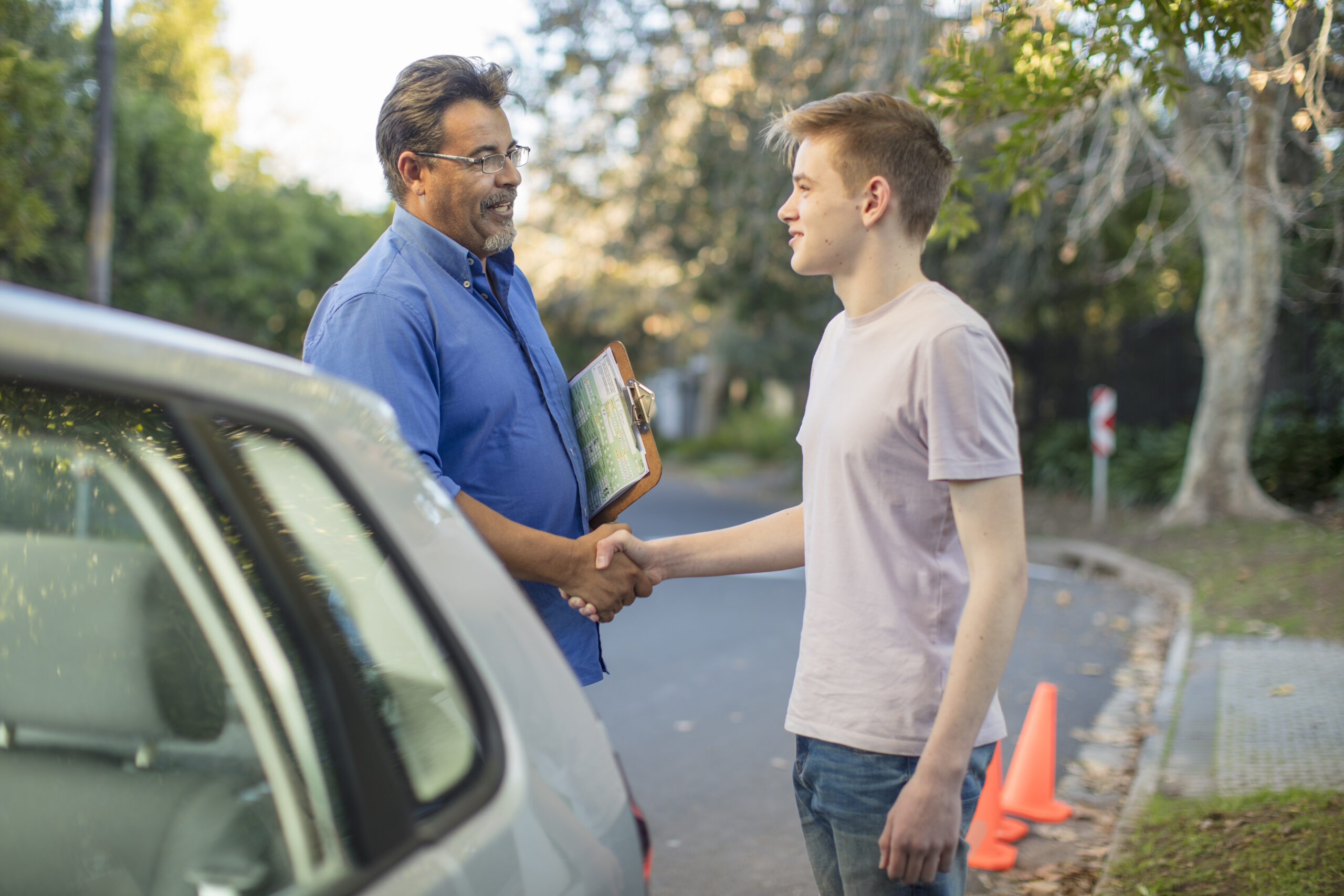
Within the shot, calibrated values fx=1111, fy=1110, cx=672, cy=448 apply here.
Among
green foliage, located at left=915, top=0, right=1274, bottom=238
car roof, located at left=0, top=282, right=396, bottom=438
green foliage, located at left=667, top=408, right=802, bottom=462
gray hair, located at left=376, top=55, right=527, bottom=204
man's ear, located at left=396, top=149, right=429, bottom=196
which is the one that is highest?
green foliage, located at left=915, top=0, right=1274, bottom=238

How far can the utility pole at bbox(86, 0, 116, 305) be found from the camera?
41.4 feet

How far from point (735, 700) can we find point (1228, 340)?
28.6 ft

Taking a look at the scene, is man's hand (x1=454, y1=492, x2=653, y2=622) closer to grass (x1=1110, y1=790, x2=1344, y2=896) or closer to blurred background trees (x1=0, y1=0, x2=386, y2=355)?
grass (x1=1110, y1=790, x2=1344, y2=896)

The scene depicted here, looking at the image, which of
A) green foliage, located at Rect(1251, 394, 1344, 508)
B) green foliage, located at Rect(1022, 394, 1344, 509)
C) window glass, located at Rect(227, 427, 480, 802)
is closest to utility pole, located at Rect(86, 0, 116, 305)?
green foliage, located at Rect(1022, 394, 1344, 509)

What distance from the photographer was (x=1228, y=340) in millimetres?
12336

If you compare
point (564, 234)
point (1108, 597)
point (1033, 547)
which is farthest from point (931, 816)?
point (564, 234)

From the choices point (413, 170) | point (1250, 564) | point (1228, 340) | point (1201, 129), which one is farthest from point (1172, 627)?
point (413, 170)

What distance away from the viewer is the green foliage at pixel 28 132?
8.03 metres

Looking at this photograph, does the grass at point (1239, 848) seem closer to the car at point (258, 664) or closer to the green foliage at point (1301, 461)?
the car at point (258, 664)

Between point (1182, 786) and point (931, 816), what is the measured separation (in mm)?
3392

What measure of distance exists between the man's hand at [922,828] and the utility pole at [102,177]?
12922mm

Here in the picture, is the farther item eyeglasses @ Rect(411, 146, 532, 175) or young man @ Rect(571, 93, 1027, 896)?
eyeglasses @ Rect(411, 146, 532, 175)

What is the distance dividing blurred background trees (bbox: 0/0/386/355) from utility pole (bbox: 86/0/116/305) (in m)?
0.29

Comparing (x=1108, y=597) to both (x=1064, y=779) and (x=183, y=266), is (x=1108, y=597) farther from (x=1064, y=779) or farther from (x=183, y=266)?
(x=183, y=266)
